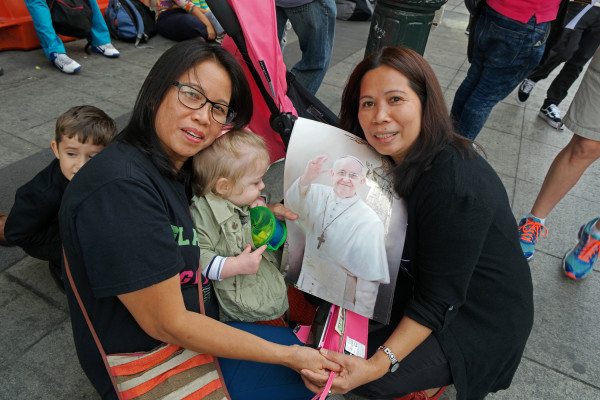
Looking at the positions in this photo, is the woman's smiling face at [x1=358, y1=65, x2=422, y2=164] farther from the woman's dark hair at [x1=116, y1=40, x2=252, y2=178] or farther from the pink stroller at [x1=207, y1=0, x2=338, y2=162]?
the woman's dark hair at [x1=116, y1=40, x2=252, y2=178]

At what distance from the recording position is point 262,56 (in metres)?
2.01

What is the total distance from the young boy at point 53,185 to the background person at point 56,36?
3.39 meters

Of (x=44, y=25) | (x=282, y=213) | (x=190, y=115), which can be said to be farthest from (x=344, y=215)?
(x=44, y=25)

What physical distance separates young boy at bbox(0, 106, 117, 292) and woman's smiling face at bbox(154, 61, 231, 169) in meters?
0.77

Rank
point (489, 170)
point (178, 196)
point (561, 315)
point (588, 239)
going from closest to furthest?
point (178, 196), point (489, 170), point (561, 315), point (588, 239)

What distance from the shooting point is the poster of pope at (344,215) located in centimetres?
166

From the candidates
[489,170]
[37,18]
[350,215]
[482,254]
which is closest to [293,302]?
[350,215]

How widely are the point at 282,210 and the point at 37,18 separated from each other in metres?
4.51

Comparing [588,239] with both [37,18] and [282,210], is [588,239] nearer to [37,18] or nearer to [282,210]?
[282,210]

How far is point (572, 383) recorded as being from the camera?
2.40m

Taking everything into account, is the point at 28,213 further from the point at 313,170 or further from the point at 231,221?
the point at 313,170

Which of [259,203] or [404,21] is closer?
[259,203]

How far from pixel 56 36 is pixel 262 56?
4.15 meters

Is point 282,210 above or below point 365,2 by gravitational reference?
above
